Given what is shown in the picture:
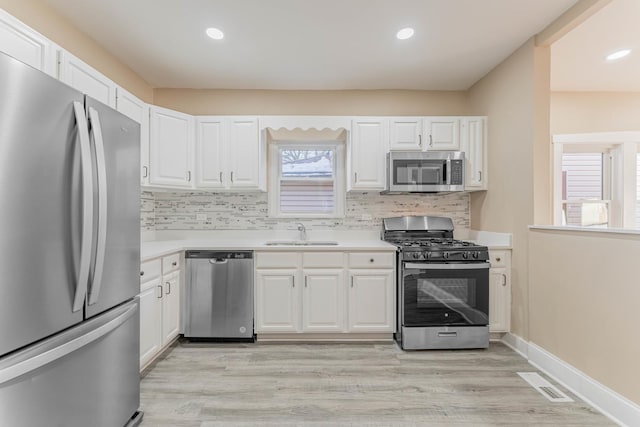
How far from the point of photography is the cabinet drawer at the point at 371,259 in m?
2.99

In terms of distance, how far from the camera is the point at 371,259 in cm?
300

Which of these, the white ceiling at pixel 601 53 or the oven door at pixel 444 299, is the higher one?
the white ceiling at pixel 601 53

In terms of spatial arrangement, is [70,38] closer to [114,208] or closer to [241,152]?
[241,152]

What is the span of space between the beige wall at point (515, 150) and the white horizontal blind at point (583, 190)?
3.87 ft

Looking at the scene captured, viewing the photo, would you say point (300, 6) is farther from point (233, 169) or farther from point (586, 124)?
point (586, 124)

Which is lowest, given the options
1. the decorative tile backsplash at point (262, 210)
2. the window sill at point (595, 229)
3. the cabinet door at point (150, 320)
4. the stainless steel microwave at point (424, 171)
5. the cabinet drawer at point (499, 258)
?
the cabinet door at point (150, 320)

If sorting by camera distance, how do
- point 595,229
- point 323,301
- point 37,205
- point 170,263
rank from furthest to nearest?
point 323,301 < point 170,263 < point 595,229 < point 37,205

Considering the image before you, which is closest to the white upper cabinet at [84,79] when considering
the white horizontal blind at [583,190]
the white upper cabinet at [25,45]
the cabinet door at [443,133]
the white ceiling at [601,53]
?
the white upper cabinet at [25,45]

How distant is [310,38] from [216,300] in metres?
2.44

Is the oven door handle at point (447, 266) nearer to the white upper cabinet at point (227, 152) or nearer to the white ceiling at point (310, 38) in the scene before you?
the white upper cabinet at point (227, 152)

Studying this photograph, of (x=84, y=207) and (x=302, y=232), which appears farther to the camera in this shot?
(x=302, y=232)

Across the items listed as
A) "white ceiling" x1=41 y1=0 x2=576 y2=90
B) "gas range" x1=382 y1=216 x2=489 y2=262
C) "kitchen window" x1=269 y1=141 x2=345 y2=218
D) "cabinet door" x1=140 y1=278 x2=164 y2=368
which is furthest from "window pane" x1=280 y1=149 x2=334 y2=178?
"cabinet door" x1=140 y1=278 x2=164 y2=368

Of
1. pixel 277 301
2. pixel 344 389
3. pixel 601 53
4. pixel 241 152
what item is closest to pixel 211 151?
pixel 241 152

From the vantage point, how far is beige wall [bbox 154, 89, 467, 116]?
11.8 ft
